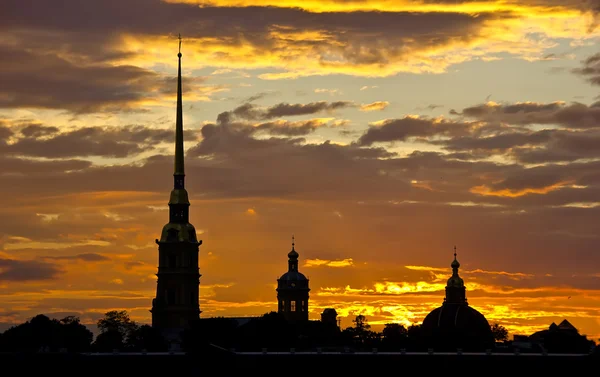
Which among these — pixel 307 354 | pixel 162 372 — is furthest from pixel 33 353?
pixel 307 354

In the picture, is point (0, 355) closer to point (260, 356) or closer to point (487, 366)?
point (260, 356)

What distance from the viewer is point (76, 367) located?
163375mm

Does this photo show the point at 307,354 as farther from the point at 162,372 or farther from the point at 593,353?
the point at 593,353

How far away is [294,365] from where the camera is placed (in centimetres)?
16475

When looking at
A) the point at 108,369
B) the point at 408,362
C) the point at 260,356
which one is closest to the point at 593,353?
the point at 408,362

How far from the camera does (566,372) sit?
161m

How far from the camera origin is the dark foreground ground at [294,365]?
162 m

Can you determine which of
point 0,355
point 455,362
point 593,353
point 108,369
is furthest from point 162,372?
point 593,353

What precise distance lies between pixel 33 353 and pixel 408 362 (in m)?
34.8

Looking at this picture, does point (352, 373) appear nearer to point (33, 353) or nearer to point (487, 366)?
point (487, 366)

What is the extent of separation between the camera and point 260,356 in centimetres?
16638

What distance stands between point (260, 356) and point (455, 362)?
17.6 m

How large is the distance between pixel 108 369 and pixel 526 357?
37.3 metres

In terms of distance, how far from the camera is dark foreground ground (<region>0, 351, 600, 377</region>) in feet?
530
